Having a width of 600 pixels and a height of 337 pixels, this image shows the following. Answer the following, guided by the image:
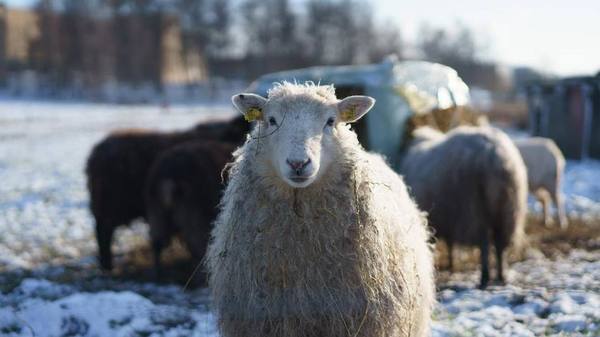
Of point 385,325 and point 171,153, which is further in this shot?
point 171,153

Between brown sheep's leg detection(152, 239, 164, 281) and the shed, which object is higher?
the shed

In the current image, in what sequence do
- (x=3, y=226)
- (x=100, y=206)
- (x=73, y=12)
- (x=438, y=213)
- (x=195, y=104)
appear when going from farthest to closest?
(x=73, y=12)
(x=195, y=104)
(x=3, y=226)
(x=100, y=206)
(x=438, y=213)

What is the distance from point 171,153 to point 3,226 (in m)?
3.42

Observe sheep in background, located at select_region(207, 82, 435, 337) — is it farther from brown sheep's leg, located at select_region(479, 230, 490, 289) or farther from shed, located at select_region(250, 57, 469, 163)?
shed, located at select_region(250, 57, 469, 163)

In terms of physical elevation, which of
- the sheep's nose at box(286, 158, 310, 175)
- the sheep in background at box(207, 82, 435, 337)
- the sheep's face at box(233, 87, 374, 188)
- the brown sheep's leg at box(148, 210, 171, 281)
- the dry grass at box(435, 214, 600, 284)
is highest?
the sheep's face at box(233, 87, 374, 188)

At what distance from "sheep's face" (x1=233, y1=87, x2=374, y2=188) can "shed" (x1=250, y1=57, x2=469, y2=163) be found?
4.66 metres

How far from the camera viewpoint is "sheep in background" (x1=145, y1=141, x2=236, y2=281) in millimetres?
5891

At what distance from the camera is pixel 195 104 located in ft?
139

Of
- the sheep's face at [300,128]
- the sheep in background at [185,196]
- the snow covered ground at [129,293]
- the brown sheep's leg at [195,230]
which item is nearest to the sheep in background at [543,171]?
the snow covered ground at [129,293]

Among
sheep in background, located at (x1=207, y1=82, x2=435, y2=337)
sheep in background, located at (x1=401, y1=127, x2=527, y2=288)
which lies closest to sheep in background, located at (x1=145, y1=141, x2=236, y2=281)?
sheep in background, located at (x1=401, y1=127, x2=527, y2=288)

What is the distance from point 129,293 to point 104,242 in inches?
75.8

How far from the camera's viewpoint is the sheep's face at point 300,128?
2867 millimetres

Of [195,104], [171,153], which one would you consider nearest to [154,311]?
[171,153]

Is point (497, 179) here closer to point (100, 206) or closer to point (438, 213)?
point (438, 213)
